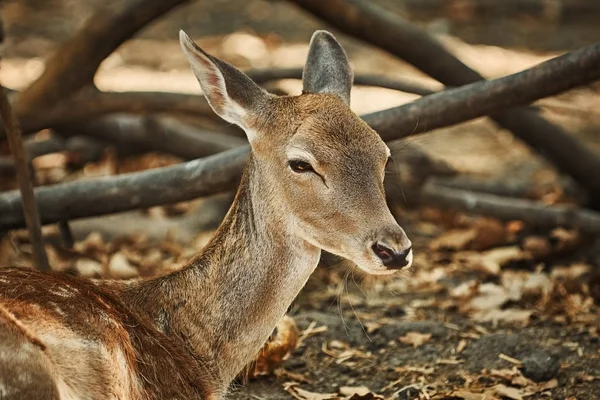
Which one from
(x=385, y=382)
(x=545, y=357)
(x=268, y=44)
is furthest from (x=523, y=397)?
(x=268, y=44)

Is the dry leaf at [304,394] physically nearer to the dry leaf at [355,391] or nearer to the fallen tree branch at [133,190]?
the dry leaf at [355,391]

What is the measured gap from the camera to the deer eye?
13.9ft

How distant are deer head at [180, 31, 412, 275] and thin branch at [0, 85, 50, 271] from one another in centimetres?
144

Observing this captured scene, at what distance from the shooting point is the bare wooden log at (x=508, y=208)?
7.35m

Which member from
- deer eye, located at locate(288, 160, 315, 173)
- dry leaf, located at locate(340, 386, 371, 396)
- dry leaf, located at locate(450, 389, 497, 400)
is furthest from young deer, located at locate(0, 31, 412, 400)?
dry leaf, located at locate(450, 389, 497, 400)

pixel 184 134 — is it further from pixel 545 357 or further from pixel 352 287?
pixel 545 357

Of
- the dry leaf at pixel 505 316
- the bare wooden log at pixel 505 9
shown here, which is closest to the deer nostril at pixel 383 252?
the dry leaf at pixel 505 316

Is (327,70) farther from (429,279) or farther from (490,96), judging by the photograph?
(429,279)

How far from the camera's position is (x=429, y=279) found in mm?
6934

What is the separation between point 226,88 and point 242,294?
965 mm

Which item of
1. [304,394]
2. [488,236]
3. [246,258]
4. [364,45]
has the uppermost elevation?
[246,258]

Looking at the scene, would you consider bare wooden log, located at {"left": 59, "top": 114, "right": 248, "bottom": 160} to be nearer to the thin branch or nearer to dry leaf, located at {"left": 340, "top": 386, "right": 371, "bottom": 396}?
the thin branch

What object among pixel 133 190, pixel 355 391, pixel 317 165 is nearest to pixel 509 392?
pixel 355 391

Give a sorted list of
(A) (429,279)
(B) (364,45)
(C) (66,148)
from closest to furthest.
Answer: (A) (429,279) < (C) (66,148) < (B) (364,45)
